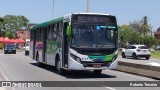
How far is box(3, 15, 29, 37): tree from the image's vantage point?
498 feet

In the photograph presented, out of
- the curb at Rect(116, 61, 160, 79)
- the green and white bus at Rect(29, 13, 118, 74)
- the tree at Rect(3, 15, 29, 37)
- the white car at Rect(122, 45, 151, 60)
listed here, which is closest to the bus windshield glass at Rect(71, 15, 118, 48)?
the green and white bus at Rect(29, 13, 118, 74)

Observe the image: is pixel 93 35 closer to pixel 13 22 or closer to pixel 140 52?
pixel 140 52

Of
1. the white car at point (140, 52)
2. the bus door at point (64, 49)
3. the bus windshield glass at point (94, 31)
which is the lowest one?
the white car at point (140, 52)

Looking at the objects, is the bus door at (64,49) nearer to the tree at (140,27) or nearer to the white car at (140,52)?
the white car at (140,52)

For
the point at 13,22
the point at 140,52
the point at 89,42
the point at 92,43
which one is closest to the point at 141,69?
the point at 92,43

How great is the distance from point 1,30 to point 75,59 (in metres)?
133

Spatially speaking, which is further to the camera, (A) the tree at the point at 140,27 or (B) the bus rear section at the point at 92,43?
(A) the tree at the point at 140,27

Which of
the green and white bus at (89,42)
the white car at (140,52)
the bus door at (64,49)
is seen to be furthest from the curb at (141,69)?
the white car at (140,52)

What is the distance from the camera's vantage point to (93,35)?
20141 mm

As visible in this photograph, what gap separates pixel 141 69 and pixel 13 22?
135 meters

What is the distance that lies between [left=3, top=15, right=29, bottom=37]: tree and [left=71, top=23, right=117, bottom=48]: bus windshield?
133m

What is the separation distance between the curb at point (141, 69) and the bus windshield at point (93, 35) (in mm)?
2248

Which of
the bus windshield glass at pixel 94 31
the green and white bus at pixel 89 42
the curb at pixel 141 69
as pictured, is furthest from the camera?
the curb at pixel 141 69

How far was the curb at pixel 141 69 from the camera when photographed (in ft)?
66.0
